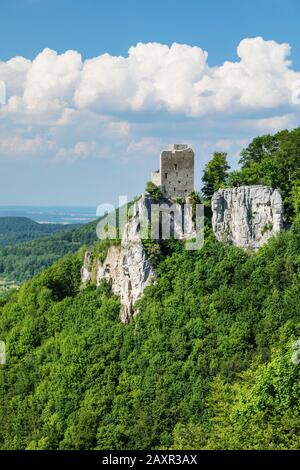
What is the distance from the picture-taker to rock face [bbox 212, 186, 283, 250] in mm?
40781

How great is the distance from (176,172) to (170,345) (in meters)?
10.7

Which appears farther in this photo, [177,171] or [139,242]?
[177,171]

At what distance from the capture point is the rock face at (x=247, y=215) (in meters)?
40.8

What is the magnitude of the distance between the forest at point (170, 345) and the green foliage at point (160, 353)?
0.21 feet

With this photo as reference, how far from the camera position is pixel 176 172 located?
138ft

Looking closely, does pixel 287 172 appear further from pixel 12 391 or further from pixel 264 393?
pixel 12 391

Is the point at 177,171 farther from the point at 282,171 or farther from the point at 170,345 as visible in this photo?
the point at 170,345

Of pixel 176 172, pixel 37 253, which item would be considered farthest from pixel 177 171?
pixel 37 253

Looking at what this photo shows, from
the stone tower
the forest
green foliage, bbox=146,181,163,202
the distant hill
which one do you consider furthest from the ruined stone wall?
the distant hill

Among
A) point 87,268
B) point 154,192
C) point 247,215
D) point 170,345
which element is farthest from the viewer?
point 87,268

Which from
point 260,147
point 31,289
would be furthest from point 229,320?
point 31,289

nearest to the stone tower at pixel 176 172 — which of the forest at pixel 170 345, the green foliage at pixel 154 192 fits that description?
the green foliage at pixel 154 192

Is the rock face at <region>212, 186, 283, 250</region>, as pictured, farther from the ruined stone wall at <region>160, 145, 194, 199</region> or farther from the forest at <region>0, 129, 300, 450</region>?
the ruined stone wall at <region>160, 145, 194, 199</region>
